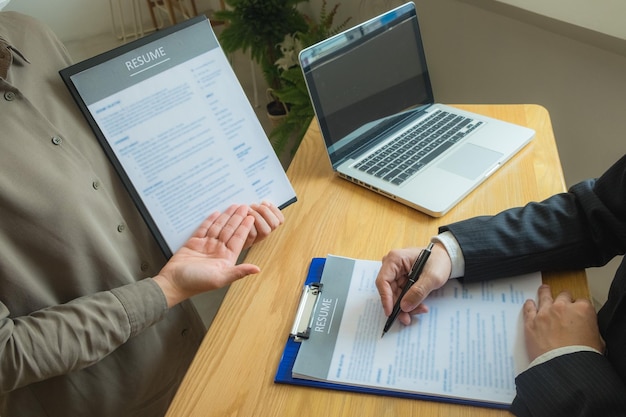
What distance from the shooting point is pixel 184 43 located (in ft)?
2.89

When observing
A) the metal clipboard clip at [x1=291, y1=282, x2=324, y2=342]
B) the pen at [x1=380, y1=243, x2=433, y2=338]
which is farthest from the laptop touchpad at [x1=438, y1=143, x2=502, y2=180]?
the metal clipboard clip at [x1=291, y1=282, x2=324, y2=342]

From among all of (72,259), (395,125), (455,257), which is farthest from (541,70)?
(72,259)

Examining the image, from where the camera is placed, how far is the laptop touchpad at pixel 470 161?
3.37 ft

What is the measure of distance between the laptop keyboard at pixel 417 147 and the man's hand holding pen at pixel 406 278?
0.24 metres

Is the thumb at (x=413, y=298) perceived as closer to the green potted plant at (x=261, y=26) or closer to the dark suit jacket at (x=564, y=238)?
the dark suit jacket at (x=564, y=238)

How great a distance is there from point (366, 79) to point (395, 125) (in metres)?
0.13

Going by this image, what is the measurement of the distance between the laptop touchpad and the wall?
527mm

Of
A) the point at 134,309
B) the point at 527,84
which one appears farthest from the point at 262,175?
the point at 527,84

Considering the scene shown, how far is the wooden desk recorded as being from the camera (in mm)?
672

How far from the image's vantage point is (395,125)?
118 centimetres

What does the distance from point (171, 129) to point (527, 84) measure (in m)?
1.22

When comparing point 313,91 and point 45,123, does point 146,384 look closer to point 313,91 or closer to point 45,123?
point 45,123

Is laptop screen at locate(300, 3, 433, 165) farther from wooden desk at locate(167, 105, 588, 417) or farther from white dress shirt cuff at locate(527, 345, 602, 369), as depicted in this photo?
white dress shirt cuff at locate(527, 345, 602, 369)

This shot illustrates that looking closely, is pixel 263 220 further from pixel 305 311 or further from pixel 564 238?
pixel 564 238
